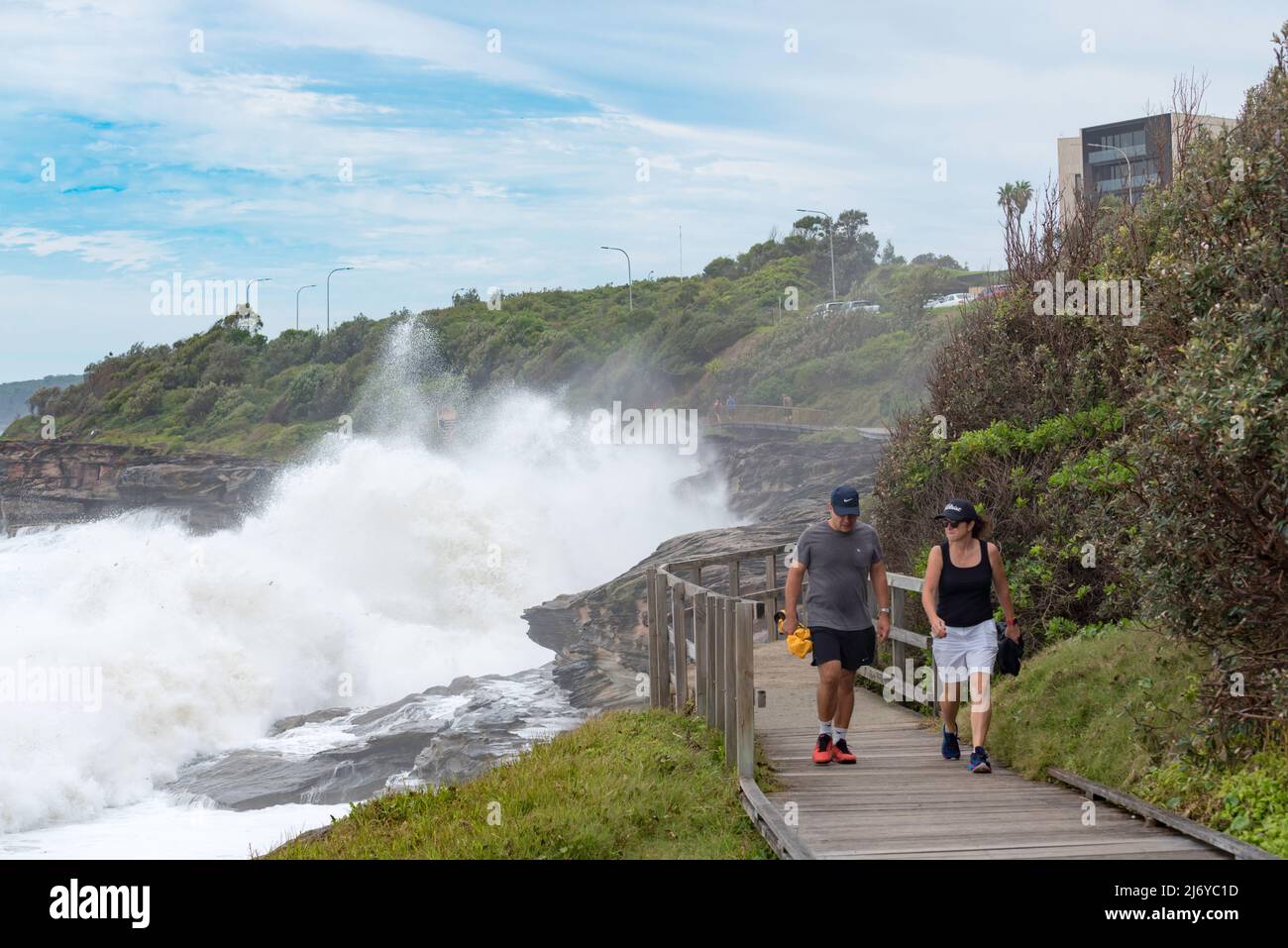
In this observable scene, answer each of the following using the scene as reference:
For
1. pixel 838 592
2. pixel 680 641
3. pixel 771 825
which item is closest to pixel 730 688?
pixel 838 592

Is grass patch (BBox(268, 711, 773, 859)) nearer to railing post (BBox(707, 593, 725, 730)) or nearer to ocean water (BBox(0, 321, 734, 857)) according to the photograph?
railing post (BBox(707, 593, 725, 730))

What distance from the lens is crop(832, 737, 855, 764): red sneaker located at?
27.4 feet

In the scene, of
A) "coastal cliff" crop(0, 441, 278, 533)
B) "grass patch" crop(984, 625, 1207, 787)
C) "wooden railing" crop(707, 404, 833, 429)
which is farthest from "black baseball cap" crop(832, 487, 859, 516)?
"coastal cliff" crop(0, 441, 278, 533)

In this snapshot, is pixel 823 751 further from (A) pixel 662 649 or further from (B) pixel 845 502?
(A) pixel 662 649

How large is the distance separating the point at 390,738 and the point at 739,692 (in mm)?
12791

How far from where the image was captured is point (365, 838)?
305 inches

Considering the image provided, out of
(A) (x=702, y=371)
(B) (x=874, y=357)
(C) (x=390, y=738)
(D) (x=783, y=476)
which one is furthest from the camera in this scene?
(A) (x=702, y=371)

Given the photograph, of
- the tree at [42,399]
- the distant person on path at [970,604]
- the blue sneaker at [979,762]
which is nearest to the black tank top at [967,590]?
the distant person on path at [970,604]

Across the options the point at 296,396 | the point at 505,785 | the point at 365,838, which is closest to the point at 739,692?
the point at 505,785

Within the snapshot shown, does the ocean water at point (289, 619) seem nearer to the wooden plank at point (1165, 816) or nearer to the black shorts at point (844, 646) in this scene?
the black shorts at point (844, 646)

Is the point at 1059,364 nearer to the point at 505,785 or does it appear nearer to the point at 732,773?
the point at 732,773

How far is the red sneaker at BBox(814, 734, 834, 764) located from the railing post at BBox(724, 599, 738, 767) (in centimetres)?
64

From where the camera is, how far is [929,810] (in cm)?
687

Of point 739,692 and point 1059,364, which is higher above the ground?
point 1059,364
